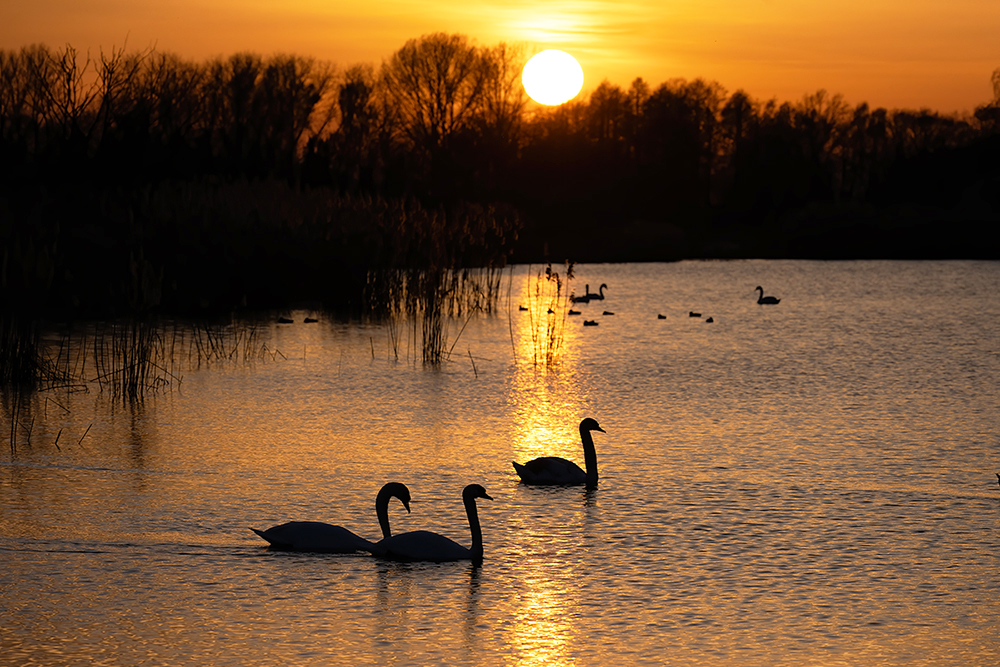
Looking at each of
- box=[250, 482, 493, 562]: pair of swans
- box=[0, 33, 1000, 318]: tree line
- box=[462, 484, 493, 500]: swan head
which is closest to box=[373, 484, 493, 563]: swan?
box=[250, 482, 493, 562]: pair of swans

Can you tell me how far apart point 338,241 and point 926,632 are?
20284mm

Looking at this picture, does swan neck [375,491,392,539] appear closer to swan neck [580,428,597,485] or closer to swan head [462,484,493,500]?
swan head [462,484,493,500]

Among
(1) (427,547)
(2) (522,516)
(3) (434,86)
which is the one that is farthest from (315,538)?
(3) (434,86)

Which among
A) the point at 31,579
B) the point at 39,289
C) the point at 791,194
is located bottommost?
the point at 31,579

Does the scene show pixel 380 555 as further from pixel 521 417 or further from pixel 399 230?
pixel 399 230

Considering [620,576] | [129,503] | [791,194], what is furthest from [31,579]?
[791,194]

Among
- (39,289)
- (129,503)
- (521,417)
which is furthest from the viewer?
(39,289)

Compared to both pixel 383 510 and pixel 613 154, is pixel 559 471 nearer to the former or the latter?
pixel 383 510

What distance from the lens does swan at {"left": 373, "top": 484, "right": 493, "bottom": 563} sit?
25.7 ft

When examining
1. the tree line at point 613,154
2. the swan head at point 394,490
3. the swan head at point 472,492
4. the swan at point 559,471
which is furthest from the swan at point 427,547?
the tree line at point 613,154

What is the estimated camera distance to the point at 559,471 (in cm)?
1010

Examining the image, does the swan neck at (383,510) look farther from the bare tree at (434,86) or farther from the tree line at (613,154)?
the bare tree at (434,86)

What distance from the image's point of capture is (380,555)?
7.95 metres

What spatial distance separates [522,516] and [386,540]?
1.59m
